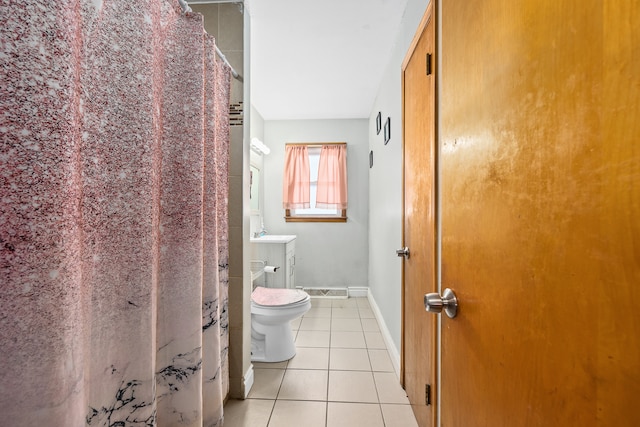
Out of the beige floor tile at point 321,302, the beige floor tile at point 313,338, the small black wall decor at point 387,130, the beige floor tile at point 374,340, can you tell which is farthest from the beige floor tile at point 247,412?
the small black wall decor at point 387,130

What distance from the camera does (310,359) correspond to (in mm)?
2262

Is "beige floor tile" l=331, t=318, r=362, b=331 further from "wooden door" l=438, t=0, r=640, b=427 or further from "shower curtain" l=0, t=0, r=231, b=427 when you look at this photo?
"wooden door" l=438, t=0, r=640, b=427

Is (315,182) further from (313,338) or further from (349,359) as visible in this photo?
(349,359)

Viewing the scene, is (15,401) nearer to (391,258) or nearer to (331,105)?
(391,258)

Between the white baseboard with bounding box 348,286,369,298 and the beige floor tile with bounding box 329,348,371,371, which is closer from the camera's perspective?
the beige floor tile with bounding box 329,348,371,371

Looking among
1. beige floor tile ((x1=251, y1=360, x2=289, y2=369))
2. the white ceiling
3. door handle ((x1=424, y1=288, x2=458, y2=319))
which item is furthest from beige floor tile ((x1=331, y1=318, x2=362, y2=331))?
the white ceiling

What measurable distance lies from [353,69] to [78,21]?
242 centimetres

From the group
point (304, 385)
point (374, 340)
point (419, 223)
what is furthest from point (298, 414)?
point (419, 223)

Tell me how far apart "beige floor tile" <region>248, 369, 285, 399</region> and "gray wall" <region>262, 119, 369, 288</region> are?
1902mm

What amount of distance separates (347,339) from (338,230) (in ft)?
5.40

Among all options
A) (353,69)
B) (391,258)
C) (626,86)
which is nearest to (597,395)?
(626,86)

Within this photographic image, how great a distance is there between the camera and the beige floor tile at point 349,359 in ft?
7.03

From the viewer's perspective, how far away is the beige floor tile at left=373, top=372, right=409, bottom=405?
70.4 inches

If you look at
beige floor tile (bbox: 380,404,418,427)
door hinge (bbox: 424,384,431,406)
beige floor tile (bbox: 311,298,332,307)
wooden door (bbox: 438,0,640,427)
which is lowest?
beige floor tile (bbox: 380,404,418,427)
